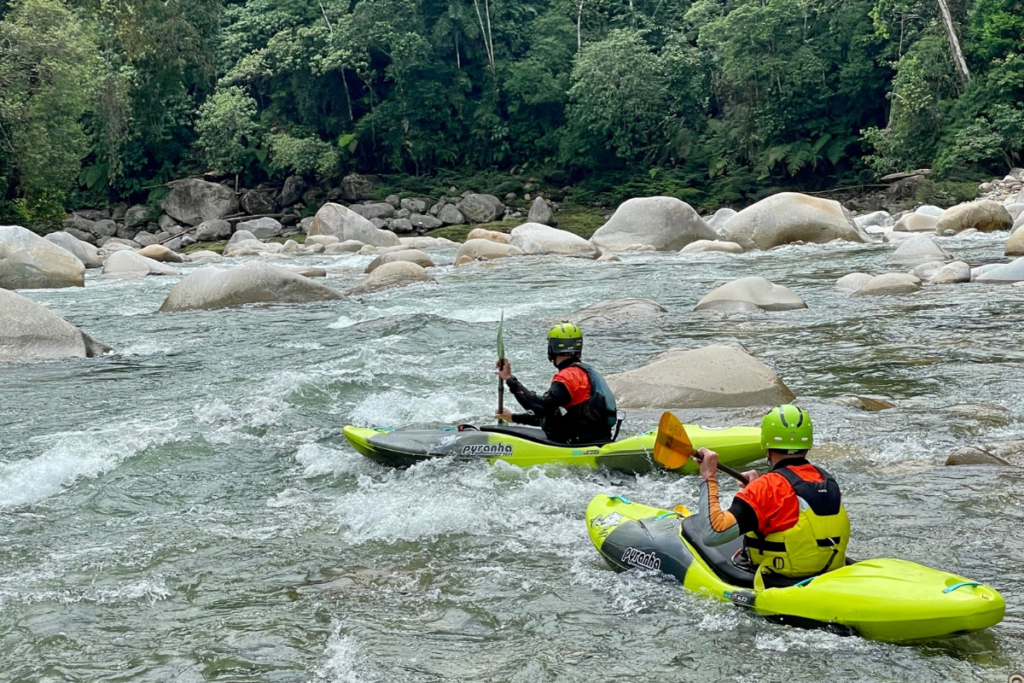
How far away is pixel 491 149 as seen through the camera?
38344 millimetres

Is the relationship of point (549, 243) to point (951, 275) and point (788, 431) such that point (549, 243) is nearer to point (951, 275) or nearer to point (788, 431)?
point (951, 275)

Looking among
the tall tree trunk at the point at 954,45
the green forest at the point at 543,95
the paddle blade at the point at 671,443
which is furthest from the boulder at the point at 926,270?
the tall tree trunk at the point at 954,45

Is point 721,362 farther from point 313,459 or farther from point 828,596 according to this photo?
point 828,596

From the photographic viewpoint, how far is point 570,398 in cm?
592

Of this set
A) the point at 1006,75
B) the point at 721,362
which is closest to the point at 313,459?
the point at 721,362

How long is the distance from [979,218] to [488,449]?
59.5ft

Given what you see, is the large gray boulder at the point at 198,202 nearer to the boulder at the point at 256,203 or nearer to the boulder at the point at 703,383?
the boulder at the point at 256,203

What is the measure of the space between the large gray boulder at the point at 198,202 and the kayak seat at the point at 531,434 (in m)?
30.3

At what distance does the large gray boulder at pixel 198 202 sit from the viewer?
34.8 m

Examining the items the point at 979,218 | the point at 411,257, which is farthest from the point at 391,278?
the point at 979,218

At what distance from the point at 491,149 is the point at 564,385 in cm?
3336

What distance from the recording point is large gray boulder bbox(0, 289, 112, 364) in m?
9.72

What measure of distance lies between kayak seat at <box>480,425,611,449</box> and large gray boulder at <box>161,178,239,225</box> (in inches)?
1191

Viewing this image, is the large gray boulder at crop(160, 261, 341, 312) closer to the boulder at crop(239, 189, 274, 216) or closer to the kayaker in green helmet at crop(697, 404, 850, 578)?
the kayaker in green helmet at crop(697, 404, 850, 578)
